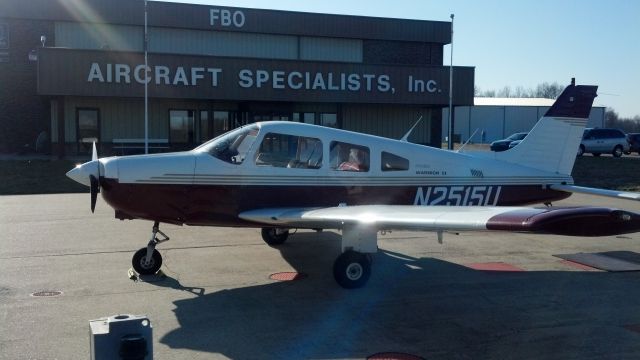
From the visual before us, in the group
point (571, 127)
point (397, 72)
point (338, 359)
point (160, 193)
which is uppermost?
point (397, 72)

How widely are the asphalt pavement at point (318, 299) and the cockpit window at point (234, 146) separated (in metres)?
1.55

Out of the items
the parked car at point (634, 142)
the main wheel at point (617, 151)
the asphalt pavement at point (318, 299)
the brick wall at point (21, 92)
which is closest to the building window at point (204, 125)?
the brick wall at point (21, 92)

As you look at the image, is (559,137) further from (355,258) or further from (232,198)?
(232,198)

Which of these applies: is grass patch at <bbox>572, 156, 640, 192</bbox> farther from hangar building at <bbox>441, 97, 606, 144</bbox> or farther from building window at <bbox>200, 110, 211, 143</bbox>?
hangar building at <bbox>441, 97, 606, 144</bbox>

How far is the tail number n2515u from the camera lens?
8961mm

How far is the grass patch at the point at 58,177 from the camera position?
20.1m

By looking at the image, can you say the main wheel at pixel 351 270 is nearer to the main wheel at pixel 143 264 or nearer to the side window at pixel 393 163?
the side window at pixel 393 163

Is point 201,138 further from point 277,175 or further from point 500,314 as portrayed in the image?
point 500,314

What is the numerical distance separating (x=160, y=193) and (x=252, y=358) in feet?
10.5

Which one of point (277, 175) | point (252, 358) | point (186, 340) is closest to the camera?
point (252, 358)

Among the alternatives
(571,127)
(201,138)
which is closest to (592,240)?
(571,127)

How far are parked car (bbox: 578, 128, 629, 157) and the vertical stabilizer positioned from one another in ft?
99.6

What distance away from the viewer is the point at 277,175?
321 inches

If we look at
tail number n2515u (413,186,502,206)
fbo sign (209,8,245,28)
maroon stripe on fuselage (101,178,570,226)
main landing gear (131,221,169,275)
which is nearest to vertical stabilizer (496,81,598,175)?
tail number n2515u (413,186,502,206)
